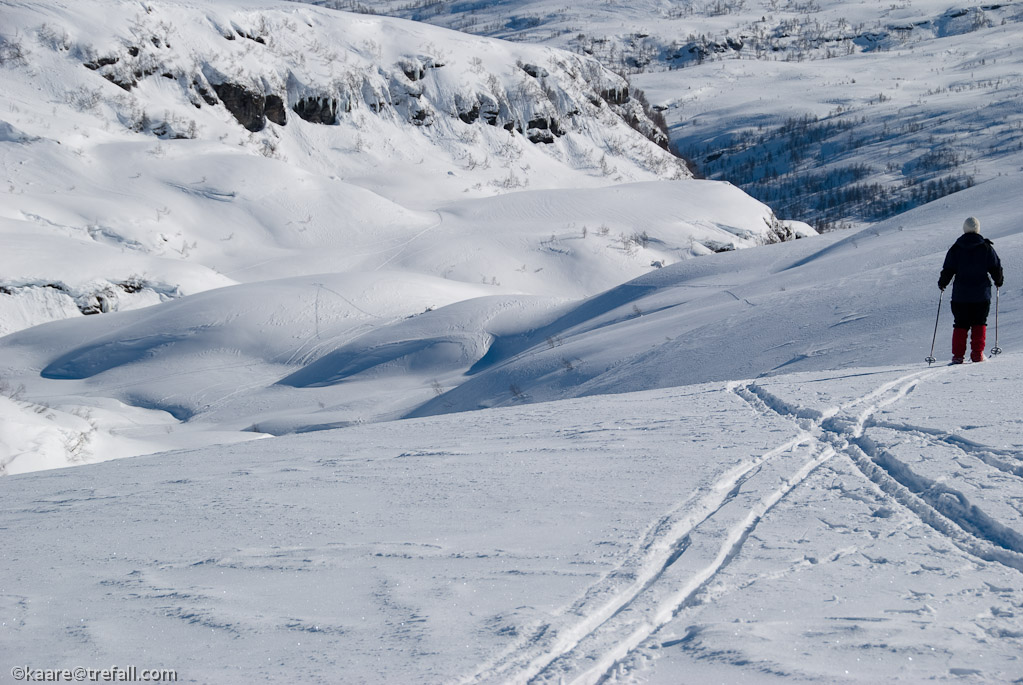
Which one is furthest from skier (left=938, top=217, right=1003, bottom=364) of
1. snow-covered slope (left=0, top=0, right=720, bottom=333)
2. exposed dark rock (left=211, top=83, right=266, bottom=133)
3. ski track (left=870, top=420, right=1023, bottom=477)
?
exposed dark rock (left=211, top=83, right=266, bottom=133)

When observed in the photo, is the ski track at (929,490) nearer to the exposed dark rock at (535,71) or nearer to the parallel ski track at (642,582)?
the parallel ski track at (642,582)

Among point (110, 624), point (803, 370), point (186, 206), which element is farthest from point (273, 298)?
point (110, 624)

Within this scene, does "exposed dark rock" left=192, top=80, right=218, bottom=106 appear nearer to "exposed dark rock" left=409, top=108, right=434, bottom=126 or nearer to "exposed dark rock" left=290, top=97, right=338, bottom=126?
"exposed dark rock" left=290, top=97, right=338, bottom=126

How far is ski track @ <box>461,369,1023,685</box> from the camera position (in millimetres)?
2688

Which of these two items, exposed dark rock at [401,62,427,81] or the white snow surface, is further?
exposed dark rock at [401,62,427,81]

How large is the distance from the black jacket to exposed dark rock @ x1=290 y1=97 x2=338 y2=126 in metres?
25.6

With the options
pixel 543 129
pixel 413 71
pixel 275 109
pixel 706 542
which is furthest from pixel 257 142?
pixel 706 542

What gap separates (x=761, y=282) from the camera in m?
13.1

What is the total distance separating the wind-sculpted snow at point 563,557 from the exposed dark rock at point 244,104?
2415cm

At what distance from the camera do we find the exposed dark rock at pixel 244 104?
2811 cm

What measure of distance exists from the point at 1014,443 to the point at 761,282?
863 cm

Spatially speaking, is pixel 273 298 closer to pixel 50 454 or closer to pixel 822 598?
pixel 50 454

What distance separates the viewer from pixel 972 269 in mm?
7625

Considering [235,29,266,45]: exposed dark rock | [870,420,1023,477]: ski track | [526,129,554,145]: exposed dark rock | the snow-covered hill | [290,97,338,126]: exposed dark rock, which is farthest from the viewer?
the snow-covered hill
